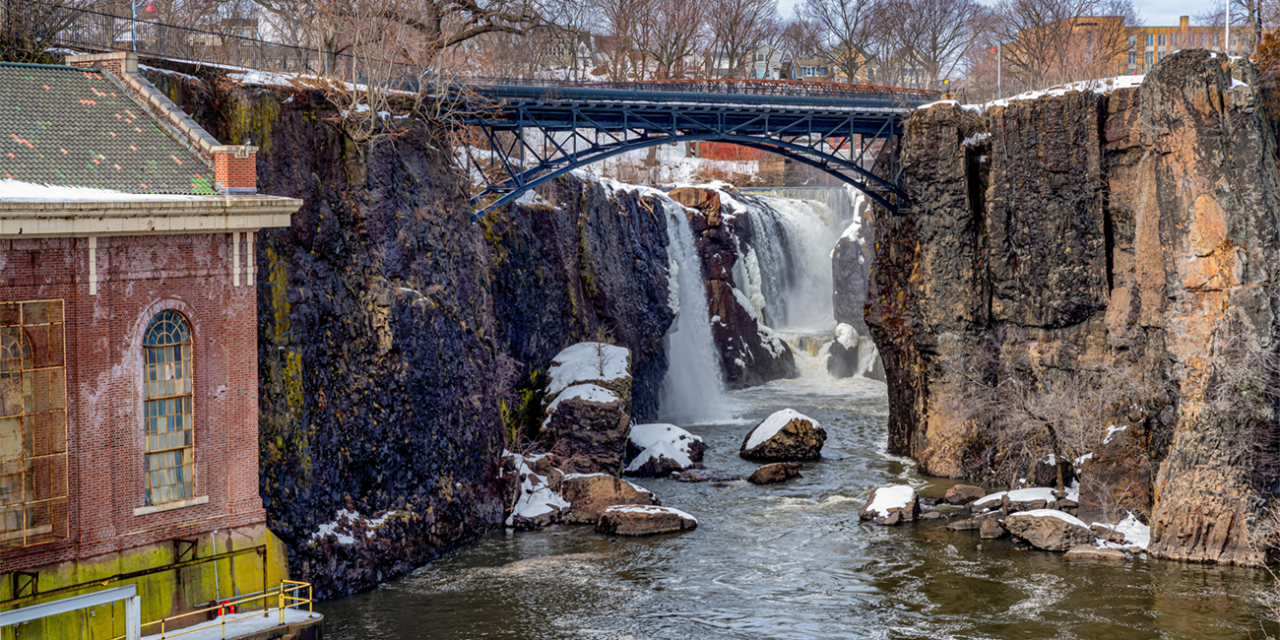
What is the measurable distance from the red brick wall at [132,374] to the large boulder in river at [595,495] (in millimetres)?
13524

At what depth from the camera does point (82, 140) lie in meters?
22.1

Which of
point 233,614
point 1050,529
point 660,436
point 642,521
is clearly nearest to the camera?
point 233,614

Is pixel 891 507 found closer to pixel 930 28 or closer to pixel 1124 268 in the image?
pixel 1124 268

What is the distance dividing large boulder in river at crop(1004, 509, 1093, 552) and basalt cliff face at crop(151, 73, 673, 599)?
14161mm

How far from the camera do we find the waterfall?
53.6 meters

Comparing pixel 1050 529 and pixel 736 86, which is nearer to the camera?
pixel 1050 529

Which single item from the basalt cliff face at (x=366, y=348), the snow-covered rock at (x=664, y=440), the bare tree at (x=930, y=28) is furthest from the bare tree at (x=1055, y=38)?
the basalt cliff face at (x=366, y=348)

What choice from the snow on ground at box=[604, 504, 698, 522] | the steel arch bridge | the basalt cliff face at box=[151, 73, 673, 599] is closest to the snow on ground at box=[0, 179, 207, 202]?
the basalt cliff face at box=[151, 73, 673, 599]

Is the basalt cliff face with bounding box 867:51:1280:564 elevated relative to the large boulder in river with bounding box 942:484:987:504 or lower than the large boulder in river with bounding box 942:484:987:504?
elevated

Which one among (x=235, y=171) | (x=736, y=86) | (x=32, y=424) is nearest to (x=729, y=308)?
(x=736, y=86)

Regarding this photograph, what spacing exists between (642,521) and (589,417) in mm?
5970

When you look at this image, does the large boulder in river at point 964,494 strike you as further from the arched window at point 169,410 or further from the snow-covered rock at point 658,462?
the arched window at point 169,410

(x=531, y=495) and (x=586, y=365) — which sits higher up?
(x=586, y=365)

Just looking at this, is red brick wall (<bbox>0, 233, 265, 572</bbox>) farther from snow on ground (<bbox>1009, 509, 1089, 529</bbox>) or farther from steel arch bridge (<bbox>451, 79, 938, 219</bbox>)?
snow on ground (<bbox>1009, 509, 1089, 529</bbox>)
